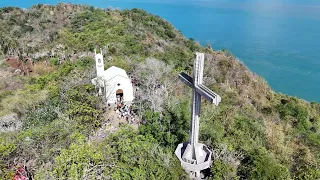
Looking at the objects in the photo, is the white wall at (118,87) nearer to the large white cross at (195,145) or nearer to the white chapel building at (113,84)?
the white chapel building at (113,84)

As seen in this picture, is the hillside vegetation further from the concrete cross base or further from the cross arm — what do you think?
the cross arm

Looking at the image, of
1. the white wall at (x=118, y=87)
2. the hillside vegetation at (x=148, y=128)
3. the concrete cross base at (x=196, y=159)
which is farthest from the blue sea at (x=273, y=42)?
the concrete cross base at (x=196, y=159)

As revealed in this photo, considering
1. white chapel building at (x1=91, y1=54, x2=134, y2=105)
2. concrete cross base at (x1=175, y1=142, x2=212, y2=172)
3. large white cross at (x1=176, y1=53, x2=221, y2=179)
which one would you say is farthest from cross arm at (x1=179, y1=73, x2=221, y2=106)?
white chapel building at (x1=91, y1=54, x2=134, y2=105)

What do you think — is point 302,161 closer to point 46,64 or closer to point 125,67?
point 125,67

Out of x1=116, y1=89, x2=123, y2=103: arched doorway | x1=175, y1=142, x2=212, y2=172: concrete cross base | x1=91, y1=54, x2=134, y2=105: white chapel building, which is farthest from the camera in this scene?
x1=116, y1=89, x2=123, y2=103: arched doorway

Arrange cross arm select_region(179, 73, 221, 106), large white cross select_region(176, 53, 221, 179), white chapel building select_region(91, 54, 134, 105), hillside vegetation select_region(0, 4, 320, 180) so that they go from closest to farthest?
cross arm select_region(179, 73, 221, 106), large white cross select_region(176, 53, 221, 179), hillside vegetation select_region(0, 4, 320, 180), white chapel building select_region(91, 54, 134, 105)

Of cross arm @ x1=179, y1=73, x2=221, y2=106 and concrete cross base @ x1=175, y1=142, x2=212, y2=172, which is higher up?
cross arm @ x1=179, y1=73, x2=221, y2=106
